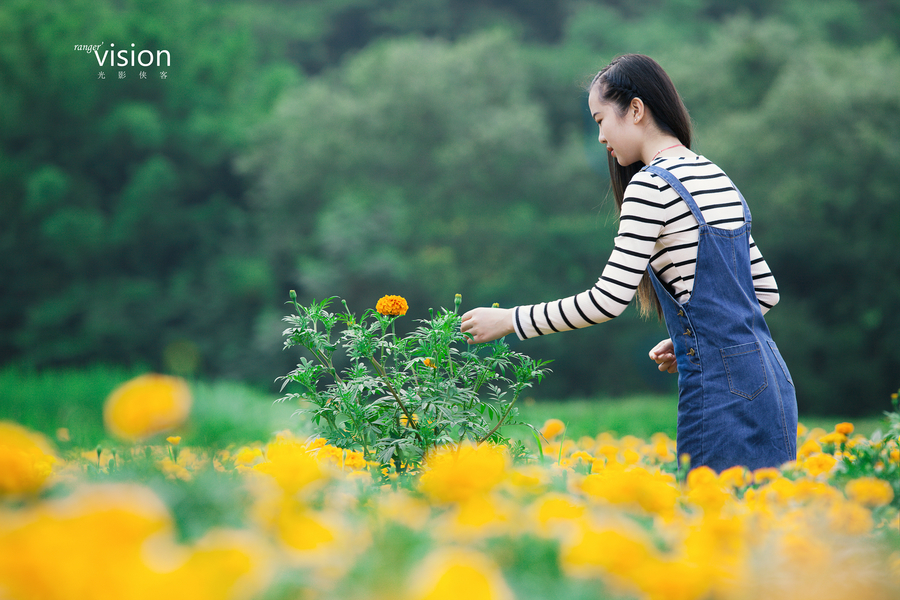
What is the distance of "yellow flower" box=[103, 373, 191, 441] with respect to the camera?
0.84 m

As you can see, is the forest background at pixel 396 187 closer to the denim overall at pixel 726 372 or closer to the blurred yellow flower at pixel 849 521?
the denim overall at pixel 726 372

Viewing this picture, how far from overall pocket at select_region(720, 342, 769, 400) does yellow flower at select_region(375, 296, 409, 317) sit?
752 mm

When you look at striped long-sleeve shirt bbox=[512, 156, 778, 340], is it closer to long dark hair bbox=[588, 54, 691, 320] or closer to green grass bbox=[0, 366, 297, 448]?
long dark hair bbox=[588, 54, 691, 320]

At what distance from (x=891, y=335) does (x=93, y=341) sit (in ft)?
47.9

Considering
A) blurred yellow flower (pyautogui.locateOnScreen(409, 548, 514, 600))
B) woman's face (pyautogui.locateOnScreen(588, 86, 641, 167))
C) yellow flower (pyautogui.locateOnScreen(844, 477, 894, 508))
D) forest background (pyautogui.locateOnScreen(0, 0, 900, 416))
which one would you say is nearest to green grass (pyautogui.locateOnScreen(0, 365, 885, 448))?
woman's face (pyautogui.locateOnScreen(588, 86, 641, 167))

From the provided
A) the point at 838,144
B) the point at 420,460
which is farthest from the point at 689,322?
the point at 838,144

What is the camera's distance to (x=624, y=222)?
1.61 m

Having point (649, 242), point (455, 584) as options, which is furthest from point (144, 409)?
point (649, 242)

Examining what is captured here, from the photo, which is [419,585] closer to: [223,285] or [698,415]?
[698,415]

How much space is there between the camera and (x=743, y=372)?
5.10 feet

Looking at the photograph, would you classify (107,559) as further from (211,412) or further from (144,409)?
(211,412)

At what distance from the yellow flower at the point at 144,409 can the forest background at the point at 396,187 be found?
11.2 meters

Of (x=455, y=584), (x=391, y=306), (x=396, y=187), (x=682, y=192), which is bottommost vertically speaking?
(x=455, y=584)

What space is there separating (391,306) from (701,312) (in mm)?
725
